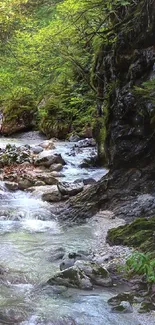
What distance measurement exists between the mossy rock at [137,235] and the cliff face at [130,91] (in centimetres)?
204

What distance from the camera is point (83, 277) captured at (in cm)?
439

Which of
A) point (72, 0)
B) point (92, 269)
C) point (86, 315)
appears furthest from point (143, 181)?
point (72, 0)

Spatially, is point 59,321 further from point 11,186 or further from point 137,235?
point 11,186

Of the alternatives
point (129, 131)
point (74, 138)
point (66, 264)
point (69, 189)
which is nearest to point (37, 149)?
point (74, 138)

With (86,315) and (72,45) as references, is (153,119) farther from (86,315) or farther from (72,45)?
(86,315)

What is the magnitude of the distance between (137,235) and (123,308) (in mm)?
1801

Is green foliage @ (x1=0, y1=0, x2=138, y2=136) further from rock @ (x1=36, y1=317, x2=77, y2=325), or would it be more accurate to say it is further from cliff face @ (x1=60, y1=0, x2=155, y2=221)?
rock @ (x1=36, y1=317, x2=77, y2=325)

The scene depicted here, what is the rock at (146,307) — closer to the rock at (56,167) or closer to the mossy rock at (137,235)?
the mossy rock at (137,235)

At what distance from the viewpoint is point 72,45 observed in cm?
883

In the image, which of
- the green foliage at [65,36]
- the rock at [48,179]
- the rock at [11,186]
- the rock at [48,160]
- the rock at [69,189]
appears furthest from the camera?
the rock at [48,160]

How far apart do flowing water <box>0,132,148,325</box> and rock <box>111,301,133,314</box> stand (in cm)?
7

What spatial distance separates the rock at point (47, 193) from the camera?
895cm

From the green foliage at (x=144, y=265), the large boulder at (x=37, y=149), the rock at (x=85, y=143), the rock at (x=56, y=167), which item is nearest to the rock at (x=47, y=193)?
the rock at (x=56, y=167)

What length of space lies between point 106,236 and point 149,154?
214 centimetres
